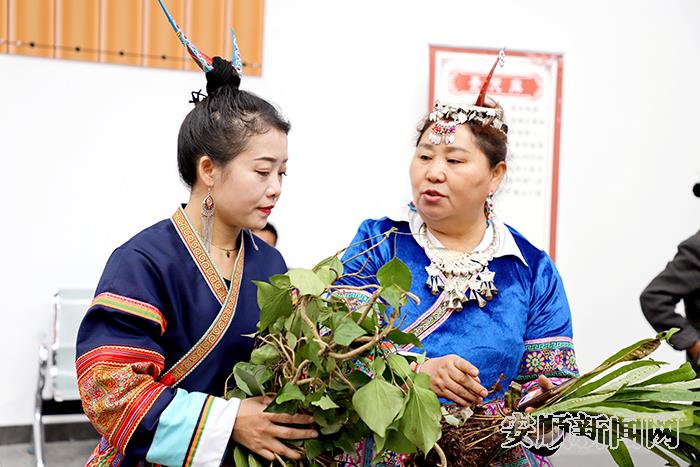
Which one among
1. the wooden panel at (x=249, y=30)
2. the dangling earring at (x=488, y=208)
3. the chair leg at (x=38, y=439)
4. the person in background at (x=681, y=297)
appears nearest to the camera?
the dangling earring at (x=488, y=208)

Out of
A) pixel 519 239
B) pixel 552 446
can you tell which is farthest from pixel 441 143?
pixel 552 446

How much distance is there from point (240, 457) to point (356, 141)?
2.60m

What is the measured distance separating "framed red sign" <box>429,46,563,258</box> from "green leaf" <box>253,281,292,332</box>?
2.66 m

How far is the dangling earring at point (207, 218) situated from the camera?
59.2 inches

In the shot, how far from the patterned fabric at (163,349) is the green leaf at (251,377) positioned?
0.03 m

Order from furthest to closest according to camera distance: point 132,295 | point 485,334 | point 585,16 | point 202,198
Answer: point 585,16 → point 485,334 → point 202,198 → point 132,295

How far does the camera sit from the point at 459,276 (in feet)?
5.54

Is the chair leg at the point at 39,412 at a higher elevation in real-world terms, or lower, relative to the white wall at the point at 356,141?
lower

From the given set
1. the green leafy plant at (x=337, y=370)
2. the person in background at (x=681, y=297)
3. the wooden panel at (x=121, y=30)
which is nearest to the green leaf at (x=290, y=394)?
the green leafy plant at (x=337, y=370)

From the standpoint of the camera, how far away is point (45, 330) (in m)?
3.51

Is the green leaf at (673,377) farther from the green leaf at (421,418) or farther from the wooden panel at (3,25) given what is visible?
the wooden panel at (3,25)

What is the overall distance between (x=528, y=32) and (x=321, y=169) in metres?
1.25

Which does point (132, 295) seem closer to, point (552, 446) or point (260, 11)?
point (552, 446)

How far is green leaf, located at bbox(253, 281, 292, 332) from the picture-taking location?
50.8 inches
